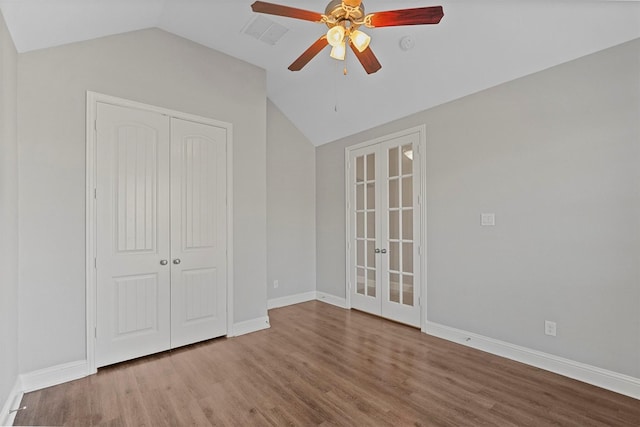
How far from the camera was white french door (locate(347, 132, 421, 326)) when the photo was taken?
12.4 ft

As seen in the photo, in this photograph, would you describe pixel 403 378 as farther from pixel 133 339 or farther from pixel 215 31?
pixel 215 31

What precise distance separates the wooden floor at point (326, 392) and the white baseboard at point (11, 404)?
81 mm

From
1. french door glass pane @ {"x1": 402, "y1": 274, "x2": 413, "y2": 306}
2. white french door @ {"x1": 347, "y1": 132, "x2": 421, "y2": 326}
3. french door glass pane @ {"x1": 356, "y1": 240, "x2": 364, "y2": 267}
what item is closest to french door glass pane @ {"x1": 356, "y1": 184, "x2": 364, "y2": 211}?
white french door @ {"x1": 347, "y1": 132, "x2": 421, "y2": 326}

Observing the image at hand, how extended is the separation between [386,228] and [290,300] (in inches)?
77.2

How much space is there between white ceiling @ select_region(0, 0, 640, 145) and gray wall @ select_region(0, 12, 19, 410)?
0.31 m

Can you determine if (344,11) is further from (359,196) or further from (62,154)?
(359,196)

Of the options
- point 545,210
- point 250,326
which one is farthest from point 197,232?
point 545,210

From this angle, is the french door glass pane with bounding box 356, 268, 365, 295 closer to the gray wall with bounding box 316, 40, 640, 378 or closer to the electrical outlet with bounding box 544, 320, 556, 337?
the gray wall with bounding box 316, 40, 640, 378

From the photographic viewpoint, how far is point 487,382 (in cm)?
246

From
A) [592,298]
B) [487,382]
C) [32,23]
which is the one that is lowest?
[487,382]

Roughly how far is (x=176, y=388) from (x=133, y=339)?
2.66 ft

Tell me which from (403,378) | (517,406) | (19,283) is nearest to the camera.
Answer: (517,406)

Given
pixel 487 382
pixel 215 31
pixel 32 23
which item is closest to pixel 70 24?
pixel 32 23

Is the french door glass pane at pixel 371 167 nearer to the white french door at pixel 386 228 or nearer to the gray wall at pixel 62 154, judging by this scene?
the white french door at pixel 386 228
